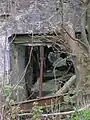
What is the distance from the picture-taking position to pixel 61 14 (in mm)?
10016

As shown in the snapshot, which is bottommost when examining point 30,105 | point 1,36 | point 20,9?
point 30,105

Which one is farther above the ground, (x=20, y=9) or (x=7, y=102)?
(x=20, y=9)

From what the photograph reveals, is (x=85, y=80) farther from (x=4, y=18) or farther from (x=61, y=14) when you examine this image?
(x=4, y=18)

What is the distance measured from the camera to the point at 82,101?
7957 millimetres

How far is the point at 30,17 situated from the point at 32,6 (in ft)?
1.06

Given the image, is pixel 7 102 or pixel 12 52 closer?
pixel 7 102

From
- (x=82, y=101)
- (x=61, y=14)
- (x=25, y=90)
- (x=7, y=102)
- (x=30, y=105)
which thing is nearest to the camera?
(x=7, y=102)

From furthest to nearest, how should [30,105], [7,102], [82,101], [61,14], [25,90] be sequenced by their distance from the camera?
[25,90], [61,14], [30,105], [82,101], [7,102]

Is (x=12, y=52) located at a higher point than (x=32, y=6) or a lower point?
lower

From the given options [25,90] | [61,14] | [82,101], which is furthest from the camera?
[25,90]

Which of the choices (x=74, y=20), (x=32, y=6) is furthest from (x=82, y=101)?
(x=32, y=6)

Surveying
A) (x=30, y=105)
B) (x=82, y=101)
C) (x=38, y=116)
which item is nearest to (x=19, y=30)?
(x=30, y=105)

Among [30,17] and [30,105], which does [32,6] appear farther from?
[30,105]

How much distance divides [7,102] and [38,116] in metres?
0.60
